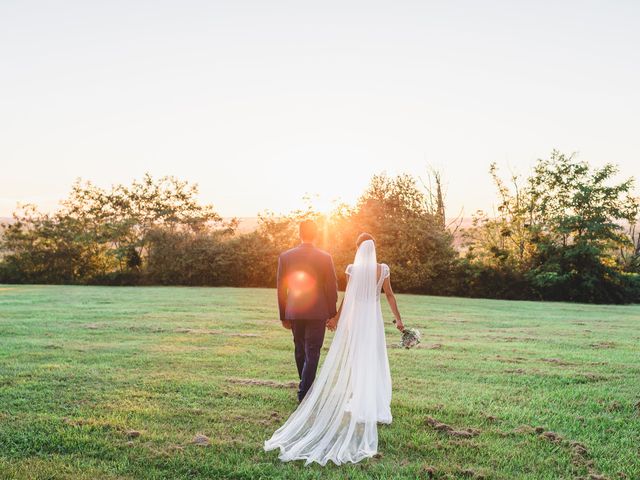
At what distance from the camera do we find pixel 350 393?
643 cm

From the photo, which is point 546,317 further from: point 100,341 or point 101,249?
point 101,249

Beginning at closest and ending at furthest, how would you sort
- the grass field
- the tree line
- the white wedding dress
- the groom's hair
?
1. the grass field
2. the white wedding dress
3. the groom's hair
4. the tree line

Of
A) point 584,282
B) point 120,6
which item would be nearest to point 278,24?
point 120,6

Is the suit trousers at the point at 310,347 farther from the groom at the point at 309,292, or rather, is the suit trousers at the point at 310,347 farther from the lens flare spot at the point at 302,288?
the lens flare spot at the point at 302,288

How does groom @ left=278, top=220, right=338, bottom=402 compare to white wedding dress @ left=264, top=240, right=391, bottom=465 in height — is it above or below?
above

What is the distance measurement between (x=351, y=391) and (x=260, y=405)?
4.35ft

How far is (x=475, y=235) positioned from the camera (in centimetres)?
4178

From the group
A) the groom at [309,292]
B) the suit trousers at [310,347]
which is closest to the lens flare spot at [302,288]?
the groom at [309,292]

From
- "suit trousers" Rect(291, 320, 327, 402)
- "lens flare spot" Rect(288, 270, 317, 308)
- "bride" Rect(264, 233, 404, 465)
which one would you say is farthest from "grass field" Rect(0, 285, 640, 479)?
"lens flare spot" Rect(288, 270, 317, 308)

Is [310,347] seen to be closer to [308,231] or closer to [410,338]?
[410,338]

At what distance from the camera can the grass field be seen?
5.12 metres

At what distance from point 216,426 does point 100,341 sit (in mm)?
6989

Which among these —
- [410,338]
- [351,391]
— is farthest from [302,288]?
[410,338]

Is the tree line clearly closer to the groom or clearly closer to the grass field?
the grass field
